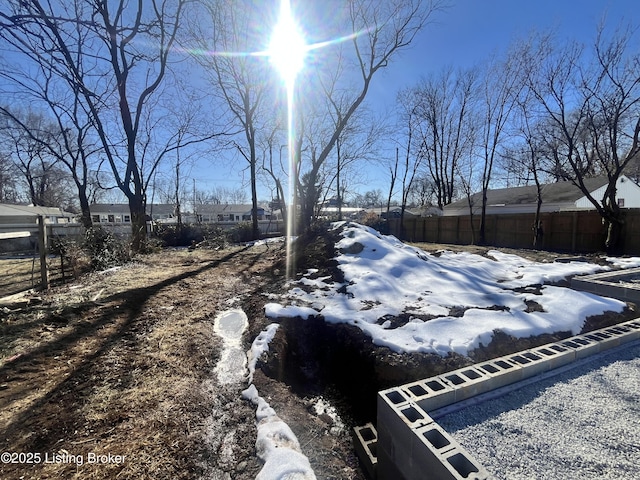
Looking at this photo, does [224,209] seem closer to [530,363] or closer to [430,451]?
[530,363]

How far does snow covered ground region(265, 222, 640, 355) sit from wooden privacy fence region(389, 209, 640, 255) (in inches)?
150

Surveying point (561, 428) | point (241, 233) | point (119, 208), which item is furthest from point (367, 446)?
point (119, 208)

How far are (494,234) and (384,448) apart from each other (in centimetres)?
1443

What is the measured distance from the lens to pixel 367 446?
6.06 ft

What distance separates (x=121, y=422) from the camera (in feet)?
5.86

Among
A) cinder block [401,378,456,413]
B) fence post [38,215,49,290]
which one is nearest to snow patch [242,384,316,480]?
cinder block [401,378,456,413]

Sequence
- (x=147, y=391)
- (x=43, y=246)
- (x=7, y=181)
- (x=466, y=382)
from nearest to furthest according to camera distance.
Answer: (x=466, y=382)
(x=147, y=391)
(x=43, y=246)
(x=7, y=181)

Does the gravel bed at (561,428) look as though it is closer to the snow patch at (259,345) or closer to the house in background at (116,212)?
the snow patch at (259,345)

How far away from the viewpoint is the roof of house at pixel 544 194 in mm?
15859

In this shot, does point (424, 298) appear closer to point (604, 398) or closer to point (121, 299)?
point (604, 398)

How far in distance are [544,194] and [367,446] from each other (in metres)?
21.8

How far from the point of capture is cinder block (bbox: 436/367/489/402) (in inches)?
66.7

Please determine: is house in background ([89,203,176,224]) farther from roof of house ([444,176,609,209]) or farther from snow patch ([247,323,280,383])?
Answer: snow patch ([247,323,280,383])

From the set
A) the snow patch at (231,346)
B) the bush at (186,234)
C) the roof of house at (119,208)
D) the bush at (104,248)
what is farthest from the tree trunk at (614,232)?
the roof of house at (119,208)
